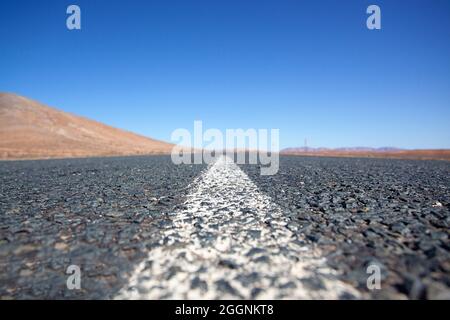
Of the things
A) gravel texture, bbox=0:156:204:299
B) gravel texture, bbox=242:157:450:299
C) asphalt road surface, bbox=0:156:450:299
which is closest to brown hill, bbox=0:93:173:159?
gravel texture, bbox=0:156:204:299

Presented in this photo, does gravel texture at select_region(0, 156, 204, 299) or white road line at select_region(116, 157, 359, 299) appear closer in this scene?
white road line at select_region(116, 157, 359, 299)

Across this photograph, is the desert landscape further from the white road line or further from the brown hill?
the white road line

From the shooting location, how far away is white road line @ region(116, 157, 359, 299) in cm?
175

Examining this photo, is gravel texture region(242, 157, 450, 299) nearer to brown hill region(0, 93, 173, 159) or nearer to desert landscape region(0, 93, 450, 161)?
desert landscape region(0, 93, 450, 161)

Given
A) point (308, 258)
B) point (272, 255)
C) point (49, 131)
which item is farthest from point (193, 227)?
point (49, 131)

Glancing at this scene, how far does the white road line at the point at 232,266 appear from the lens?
1.75m

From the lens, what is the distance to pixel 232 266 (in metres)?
2.09

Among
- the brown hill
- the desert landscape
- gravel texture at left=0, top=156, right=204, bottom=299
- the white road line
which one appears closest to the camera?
the white road line

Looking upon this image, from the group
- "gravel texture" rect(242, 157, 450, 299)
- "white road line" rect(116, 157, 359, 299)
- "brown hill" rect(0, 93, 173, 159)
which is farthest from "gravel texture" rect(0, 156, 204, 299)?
"brown hill" rect(0, 93, 173, 159)

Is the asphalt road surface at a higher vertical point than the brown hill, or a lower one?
lower

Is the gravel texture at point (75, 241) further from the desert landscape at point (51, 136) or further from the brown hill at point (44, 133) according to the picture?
the brown hill at point (44, 133)

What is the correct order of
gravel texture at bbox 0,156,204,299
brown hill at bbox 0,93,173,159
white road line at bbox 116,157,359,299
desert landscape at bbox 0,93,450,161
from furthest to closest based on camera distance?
brown hill at bbox 0,93,173,159, desert landscape at bbox 0,93,450,161, gravel texture at bbox 0,156,204,299, white road line at bbox 116,157,359,299

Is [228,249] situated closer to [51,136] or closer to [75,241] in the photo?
[75,241]

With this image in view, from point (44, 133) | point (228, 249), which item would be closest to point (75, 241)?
point (228, 249)
